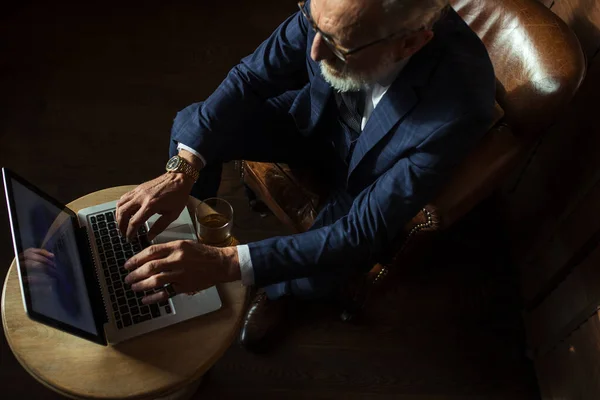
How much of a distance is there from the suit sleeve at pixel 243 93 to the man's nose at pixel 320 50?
0.67 ft

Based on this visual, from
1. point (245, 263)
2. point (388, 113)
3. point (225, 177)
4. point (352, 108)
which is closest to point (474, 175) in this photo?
point (388, 113)

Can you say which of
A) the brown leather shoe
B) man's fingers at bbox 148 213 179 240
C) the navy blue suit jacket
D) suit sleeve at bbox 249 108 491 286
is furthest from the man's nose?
the brown leather shoe

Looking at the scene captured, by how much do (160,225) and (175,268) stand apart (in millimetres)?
169

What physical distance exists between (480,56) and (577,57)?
Answer: 0.25m

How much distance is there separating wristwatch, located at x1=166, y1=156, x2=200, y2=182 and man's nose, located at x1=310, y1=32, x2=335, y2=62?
1.37ft

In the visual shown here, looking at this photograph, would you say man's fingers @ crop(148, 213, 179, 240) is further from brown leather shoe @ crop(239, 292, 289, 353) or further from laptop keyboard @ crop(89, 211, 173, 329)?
brown leather shoe @ crop(239, 292, 289, 353)

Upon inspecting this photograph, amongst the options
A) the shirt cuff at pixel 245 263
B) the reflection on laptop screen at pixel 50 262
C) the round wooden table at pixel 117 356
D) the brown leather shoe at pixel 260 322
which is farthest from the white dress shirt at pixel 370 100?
the brown leather shoe at pixel 260 322

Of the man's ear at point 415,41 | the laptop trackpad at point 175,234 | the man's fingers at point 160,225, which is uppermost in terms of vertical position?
the man's ear at point 415,41

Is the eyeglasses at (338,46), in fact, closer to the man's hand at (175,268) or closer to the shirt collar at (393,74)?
the shirt collar at (393,74)

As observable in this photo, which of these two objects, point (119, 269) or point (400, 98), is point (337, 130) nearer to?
point (400, 98)

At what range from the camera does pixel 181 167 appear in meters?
1.31

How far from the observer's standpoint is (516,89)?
1.27 m

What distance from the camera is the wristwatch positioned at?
130 centimetres

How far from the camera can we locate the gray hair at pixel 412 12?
0.98 m
